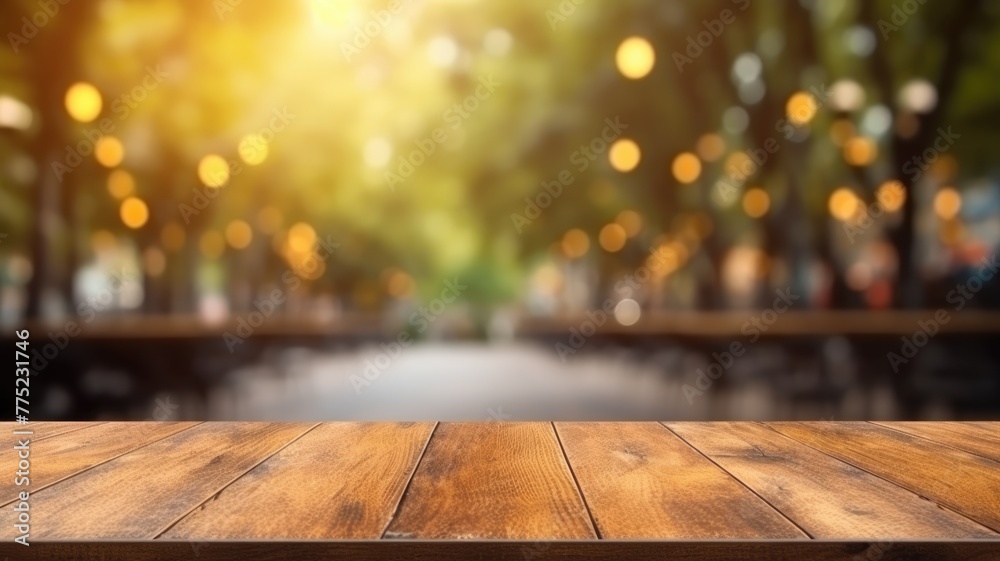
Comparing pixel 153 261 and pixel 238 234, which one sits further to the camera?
pixel 238 234

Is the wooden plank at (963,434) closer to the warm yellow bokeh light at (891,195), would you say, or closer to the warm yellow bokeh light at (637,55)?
the warm yellow bokeh light at (637,55)

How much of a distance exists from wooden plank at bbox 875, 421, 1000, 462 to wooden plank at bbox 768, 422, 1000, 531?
0.04 m

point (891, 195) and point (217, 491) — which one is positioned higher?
point (891, 195)

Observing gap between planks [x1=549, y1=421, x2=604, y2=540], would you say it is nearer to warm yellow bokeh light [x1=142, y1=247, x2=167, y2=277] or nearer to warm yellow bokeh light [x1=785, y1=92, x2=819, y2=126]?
warm yellow bokeh light [x1=785, y1=92, x2=819, y2=126]

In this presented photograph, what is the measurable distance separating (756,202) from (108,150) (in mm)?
9248

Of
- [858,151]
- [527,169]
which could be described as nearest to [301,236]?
[527,169]

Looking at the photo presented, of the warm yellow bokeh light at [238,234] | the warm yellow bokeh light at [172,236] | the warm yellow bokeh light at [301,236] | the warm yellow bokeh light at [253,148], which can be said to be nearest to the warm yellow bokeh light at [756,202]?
the warm yellow bokeh light at [253,148]

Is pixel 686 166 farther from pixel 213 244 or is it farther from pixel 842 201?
pixel 213 244

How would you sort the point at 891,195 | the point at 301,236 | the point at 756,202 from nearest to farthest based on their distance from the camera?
the point at 891,195
the point at 756,202
the point at 301,236

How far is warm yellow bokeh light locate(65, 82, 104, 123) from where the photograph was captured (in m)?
8.18

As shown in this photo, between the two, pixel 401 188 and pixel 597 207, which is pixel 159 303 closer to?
pixel 597 207

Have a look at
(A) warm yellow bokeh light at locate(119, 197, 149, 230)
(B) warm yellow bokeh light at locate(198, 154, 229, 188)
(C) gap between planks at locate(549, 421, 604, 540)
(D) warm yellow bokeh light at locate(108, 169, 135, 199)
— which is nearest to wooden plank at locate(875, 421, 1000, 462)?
(C) gap between planks at locate(549, 421, 604, 540)

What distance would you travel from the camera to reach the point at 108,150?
36.2ft
